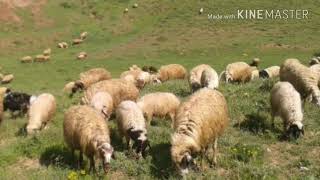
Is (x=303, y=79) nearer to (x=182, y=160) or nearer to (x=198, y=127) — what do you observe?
(x=198, y=127)

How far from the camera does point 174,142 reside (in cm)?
1011

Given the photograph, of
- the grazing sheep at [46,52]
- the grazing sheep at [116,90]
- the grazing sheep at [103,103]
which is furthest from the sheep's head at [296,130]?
the grazing sheep at [46,52]

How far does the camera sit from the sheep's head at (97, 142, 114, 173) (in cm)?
1016

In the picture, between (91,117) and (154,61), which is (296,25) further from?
(91,117)

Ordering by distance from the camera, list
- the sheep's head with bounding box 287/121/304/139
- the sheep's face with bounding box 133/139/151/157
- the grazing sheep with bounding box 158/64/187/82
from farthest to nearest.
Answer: the grazing sheep with bounding box 158/64/187/82, the sheep's head with bounding box 287/121/304/139, the sheep's face with bounding box 133/139/151/157

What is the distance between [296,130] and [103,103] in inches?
194

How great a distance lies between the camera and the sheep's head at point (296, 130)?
11.9 metres

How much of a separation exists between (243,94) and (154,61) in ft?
55.3

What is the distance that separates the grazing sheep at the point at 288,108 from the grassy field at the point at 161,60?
28 cm

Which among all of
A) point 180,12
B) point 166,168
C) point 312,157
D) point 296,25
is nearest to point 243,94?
point 312,157

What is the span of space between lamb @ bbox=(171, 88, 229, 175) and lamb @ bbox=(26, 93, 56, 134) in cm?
433

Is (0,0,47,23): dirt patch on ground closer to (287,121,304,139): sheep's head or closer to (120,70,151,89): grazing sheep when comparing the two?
(120,70,151,89): grazing sheep

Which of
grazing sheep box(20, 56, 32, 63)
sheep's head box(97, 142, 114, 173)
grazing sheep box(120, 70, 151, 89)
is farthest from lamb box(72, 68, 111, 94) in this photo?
grazing sheep box(20, 56, 32, 63)

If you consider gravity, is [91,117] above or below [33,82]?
above
